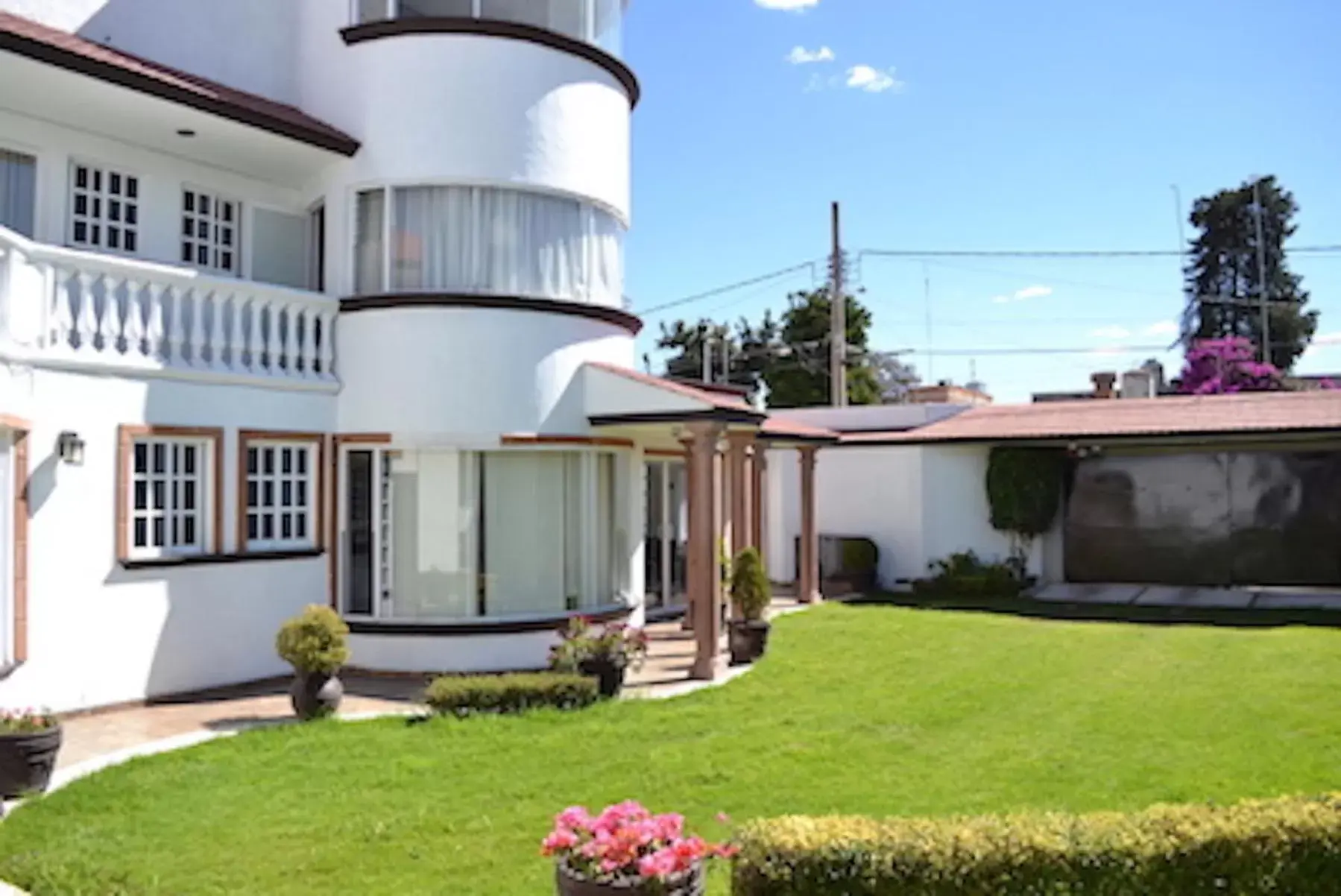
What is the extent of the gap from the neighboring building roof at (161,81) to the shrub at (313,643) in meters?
5.86

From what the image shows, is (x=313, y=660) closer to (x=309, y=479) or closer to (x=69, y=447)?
(x=69, y=447)

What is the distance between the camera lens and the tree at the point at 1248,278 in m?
54.9

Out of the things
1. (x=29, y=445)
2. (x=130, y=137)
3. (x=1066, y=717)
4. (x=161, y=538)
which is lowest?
(x=1066, y=717)

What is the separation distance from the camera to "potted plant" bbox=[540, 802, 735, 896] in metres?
5.05

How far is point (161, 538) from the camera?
12.1m

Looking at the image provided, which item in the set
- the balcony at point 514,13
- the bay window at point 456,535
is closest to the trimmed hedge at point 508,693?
the bay window at point 456,535

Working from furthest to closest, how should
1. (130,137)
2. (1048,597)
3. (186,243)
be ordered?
(1048,597) → (186,243) → (130,137)

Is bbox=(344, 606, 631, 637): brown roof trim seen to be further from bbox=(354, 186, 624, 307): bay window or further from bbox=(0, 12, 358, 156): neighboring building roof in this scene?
bbox=(0, 12, 358, 156): neighboring building roof

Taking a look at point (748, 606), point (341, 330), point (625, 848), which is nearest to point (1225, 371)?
point (748, 606)

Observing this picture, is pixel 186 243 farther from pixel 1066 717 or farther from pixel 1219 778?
pixel 1219 778

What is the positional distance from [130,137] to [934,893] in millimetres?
12227

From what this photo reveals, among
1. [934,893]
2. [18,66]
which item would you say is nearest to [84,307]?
[18,66]

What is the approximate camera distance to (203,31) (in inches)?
554

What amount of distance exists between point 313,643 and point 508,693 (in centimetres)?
202
